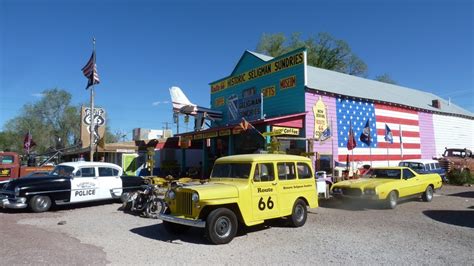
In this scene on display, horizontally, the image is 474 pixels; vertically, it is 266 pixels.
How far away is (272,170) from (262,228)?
5.08 ft

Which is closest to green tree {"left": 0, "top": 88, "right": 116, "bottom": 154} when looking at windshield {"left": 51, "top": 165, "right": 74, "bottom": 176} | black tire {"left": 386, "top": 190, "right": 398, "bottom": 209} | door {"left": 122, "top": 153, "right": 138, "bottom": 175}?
door {"left": 122, "top": 153, "right": 138, "bottom": 175}

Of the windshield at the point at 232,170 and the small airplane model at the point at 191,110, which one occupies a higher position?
the small airplane model at the point at 191,110

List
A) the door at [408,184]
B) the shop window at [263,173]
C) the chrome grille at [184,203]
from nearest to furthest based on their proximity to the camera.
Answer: the chrome grille at [184,203], the shop window at [263,173], the door at [408,184]

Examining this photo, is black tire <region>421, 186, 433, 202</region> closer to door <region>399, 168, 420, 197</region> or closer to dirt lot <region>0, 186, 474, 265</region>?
door <region>399, 168, 420, 197</region>

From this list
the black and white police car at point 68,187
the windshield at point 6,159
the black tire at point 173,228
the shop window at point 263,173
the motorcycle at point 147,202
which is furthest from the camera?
the windshield at point 6,159

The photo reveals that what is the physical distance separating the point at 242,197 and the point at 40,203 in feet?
25.3

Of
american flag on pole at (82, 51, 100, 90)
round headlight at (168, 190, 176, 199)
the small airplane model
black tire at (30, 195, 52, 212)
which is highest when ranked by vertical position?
american flag on pole at (82, 51, 100, 90)

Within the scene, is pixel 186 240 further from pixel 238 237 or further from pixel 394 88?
pixel 394 88

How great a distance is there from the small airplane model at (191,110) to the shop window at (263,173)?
49.7ft

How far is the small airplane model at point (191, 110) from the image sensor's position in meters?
23.8

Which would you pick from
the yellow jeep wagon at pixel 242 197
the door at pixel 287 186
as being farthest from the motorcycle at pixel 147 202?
the door at pixel 287 186

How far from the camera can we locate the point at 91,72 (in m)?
20.1

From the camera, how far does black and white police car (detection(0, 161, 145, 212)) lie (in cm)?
1210

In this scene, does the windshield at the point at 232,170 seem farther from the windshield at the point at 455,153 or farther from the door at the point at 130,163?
the windshield at the point at 455,153
